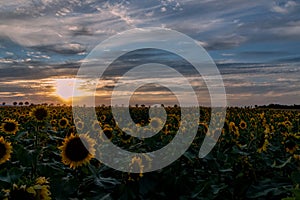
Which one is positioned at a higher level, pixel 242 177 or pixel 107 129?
pixel 107 129

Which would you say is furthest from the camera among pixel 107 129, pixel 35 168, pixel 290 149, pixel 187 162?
pixel 107 129

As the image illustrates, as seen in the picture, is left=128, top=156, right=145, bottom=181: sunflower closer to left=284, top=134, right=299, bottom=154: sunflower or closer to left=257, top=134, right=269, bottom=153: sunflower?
left=257, top=134, right=269, bottom=153: sunflower

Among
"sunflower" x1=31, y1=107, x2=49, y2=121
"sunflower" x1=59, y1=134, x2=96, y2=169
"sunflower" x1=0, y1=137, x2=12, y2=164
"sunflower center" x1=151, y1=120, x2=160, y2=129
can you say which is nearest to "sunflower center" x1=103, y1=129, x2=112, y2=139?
"sunflower" x1=31, y1=107, x2=49, y2=121

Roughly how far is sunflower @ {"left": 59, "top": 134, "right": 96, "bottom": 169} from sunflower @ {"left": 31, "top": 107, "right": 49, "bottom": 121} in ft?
10.1

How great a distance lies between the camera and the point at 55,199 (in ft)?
11.5

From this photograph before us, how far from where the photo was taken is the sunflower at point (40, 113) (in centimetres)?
777

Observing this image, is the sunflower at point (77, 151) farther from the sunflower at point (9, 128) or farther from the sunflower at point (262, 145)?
the sunflower at point (9, 128)

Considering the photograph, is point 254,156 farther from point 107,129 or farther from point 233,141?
point 107,129

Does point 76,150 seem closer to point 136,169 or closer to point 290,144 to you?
point 136,169

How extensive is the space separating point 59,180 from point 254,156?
3699 mm

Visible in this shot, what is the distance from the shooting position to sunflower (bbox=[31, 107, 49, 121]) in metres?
7.77

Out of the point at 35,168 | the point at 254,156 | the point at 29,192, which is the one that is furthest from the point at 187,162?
the point at 29,192

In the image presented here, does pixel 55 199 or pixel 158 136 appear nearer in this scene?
pixel 55 199

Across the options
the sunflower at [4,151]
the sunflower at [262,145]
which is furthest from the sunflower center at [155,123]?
the sunflower at [4,151]
